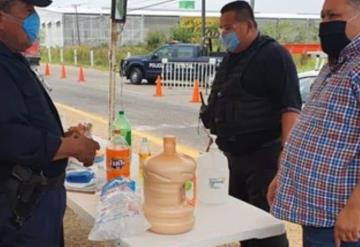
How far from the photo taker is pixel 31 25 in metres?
2.00

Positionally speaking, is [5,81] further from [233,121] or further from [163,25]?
[163,25]

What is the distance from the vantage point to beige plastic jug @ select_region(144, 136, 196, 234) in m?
1.90

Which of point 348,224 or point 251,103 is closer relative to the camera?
point 348,224

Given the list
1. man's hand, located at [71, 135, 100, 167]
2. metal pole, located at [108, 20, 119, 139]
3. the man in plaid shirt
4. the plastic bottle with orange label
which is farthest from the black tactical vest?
metal pole, located at [108, 20, 119, 139]

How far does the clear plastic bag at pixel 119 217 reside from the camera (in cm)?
189

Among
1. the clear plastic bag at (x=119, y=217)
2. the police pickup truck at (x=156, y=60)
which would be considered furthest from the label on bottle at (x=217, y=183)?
the police pickup truck at (x=156, y=60)

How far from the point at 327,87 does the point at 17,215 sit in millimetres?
1237

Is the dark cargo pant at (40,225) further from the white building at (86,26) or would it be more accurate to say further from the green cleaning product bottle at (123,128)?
the white building at (86,26)

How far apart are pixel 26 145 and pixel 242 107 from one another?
1373mm

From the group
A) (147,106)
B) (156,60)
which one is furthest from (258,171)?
(156,60)

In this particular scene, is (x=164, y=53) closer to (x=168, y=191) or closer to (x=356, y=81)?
(x=168, y=191)

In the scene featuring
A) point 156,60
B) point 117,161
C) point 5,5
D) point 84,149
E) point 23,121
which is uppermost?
point 5,5

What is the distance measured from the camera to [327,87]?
186 centimetres

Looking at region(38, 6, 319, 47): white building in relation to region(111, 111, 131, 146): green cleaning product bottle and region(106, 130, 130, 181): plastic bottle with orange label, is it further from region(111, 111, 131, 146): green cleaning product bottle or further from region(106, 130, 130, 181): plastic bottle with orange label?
region(106, 130, 130, 181): plastic bottle with orange label
